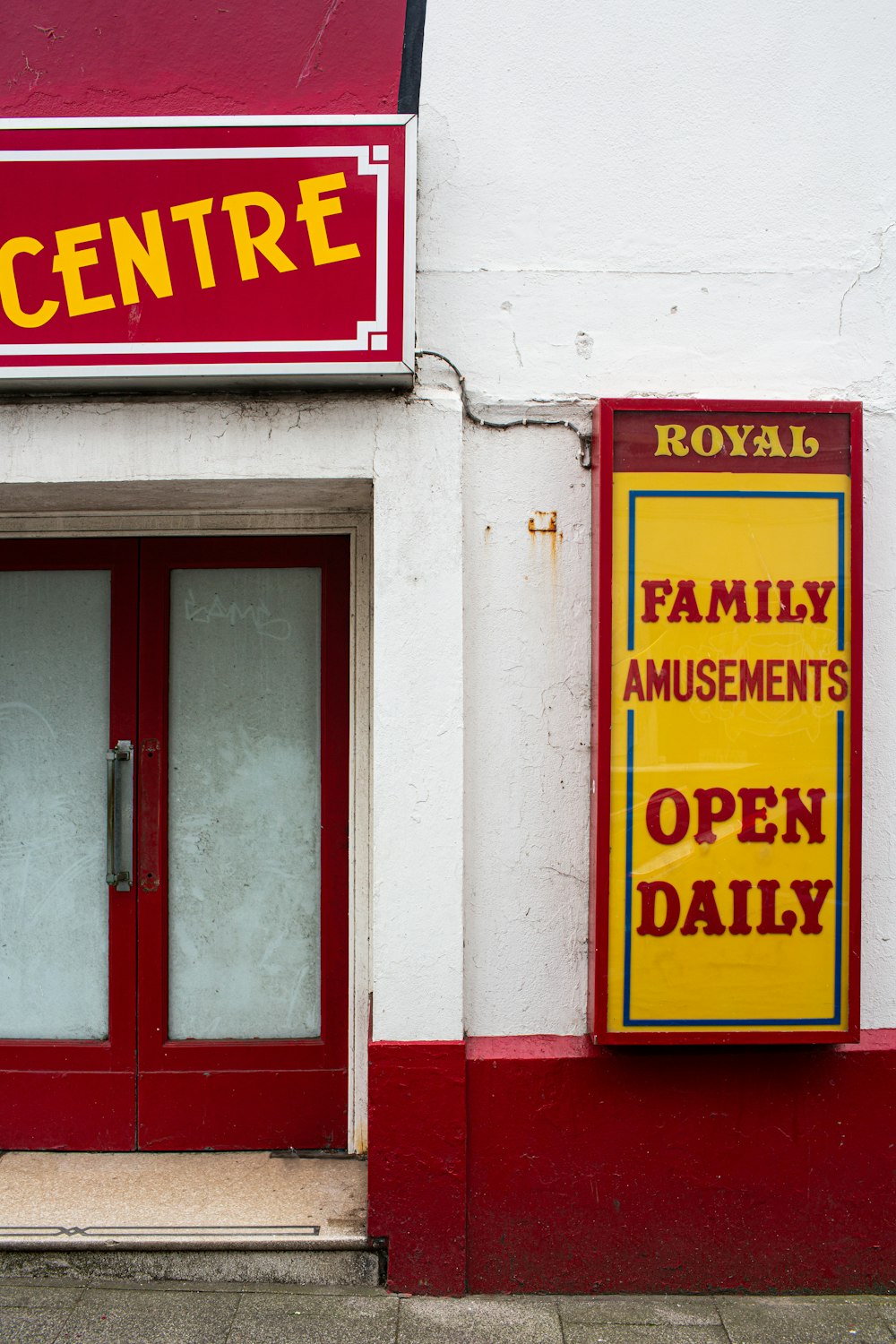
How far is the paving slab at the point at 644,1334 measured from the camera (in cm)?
302

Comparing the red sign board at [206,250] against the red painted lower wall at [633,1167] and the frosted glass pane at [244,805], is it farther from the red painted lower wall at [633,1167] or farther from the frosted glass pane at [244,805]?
the red painted lower wall at [633,1167]

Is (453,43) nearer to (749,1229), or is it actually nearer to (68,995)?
(68,995)

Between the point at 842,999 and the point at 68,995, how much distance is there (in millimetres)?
2962

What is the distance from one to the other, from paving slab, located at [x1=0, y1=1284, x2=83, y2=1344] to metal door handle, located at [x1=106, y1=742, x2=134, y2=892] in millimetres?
1371

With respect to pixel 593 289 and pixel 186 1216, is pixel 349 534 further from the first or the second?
pixel 186 1216

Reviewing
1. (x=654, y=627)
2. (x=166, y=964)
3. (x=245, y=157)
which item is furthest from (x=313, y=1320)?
(x=245, y=157)

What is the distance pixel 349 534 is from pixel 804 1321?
125 inches

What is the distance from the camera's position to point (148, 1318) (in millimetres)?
3090

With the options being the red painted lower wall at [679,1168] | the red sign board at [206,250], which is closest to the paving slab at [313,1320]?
the red painted lower wall at [679,1168]

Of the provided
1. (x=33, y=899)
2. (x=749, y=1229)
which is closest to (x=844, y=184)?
(x=749, y=1229)

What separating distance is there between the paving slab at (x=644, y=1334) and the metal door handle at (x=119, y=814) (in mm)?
2268

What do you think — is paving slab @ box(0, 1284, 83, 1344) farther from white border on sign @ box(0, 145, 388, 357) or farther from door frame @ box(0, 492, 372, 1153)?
white border on sign @ box(0, 145, 388, 357)

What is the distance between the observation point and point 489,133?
341cm

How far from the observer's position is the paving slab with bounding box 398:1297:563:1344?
9.90 feet
